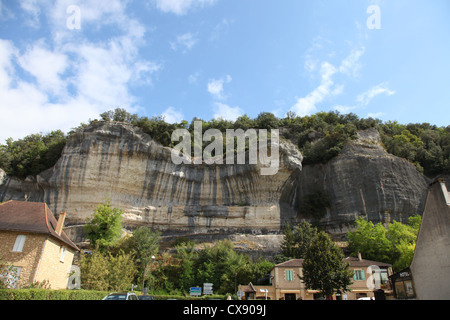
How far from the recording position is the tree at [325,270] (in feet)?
64.5

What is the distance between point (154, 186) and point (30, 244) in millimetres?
23280

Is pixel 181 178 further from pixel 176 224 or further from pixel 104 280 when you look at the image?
pixel 104 280

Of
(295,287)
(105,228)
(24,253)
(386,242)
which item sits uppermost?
(386,242)

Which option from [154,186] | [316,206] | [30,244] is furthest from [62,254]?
[316,206]

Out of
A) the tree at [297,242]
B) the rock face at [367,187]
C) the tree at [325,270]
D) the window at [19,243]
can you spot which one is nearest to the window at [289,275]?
the tree at [297,242]

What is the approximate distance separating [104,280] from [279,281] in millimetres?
13850

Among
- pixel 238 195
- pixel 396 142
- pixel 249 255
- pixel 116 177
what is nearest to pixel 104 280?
pixel 249 255

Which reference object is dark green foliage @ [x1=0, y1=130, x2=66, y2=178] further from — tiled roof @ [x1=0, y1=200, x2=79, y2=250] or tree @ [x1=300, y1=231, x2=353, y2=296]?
tree @ [x1=300, y1=231, x2=353, y2=296]

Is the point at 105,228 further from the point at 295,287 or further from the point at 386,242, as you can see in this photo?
the point at 386,242

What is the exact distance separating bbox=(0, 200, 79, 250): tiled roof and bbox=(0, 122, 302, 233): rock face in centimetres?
1885

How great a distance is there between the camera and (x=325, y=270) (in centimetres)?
1992

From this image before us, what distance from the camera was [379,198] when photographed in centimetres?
3791

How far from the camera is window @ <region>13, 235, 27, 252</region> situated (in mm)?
16594

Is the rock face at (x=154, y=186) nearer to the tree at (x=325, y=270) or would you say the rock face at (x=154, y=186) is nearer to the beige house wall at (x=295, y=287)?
the beige house wall at (x=295, y=287)
